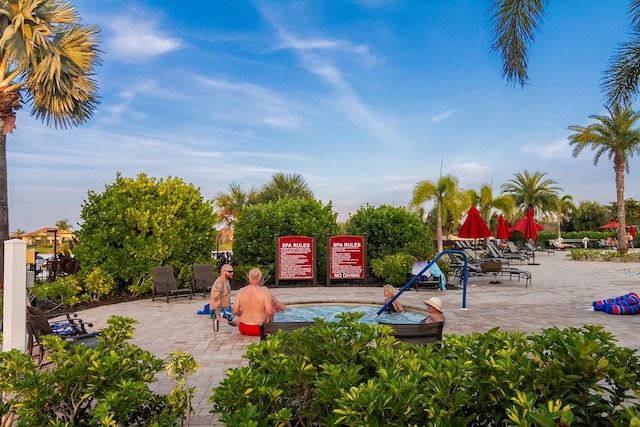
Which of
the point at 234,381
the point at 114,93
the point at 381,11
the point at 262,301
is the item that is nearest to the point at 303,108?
the point at 381,11

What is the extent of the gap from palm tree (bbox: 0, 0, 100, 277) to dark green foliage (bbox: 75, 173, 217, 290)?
2536 mm

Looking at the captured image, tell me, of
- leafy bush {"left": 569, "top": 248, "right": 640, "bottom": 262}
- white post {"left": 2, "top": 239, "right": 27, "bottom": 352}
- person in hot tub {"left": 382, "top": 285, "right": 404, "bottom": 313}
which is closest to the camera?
white post {"left": 2, "top": 239, "right": 27, "bottom": 352}

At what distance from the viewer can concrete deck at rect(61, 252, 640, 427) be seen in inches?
243

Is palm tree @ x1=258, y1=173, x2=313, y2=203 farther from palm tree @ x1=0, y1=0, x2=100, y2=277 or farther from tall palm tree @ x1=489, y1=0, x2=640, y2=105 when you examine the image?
tall palm tree @ x1=489, y1=0, x2=640, y2=105

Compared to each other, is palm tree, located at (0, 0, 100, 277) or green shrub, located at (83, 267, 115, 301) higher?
palm tree, located at (0, 0, 100, 277)

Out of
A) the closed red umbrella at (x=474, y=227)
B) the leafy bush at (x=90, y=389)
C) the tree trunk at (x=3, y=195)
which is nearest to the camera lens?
the leafy bush at (x=90, y=389)

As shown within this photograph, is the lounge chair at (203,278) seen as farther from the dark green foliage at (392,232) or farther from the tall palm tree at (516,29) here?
the tall palm tree at (516,29)

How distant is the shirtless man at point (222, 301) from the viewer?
25.7ft

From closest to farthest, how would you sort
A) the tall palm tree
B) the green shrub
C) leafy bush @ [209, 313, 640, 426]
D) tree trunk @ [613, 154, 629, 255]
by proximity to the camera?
leafy bush @ [209, 313, 640, 426] < the tall palm tree < the green shrub < tree trunk @ [613, 154, 629, 255]

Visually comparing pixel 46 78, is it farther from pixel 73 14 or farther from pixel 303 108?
pixel 303 108

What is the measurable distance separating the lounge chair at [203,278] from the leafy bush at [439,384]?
926cm

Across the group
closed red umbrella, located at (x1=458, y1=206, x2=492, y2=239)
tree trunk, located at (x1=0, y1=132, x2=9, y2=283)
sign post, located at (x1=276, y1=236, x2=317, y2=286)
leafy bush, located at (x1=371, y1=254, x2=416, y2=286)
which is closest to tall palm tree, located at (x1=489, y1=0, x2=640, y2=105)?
leafy bush, located at (x1=371, y1=254, x2=416, y2=286)

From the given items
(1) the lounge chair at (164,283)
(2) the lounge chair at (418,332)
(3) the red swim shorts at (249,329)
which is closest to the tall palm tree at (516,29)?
(2) the lounge chair at (418,332)

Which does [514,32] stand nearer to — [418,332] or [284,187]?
[418,332]
